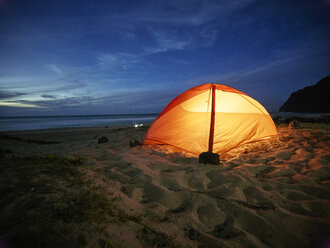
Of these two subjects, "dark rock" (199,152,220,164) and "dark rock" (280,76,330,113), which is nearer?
"dark rock" (199,152,220,164)

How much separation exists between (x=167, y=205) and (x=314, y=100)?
1973 inches

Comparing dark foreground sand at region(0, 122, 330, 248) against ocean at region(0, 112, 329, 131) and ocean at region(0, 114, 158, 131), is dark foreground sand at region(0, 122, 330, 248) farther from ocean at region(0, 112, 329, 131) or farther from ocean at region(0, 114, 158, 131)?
ocean at region(0, 114, 158, 131)

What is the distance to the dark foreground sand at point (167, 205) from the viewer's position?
1.28 m

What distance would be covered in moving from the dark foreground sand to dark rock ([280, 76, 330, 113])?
1604 inches

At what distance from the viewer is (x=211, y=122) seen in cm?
412

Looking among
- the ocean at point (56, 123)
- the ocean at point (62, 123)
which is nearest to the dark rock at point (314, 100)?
the ocean at point (62, 123)

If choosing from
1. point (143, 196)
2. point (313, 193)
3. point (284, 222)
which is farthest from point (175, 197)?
point (313, 193)

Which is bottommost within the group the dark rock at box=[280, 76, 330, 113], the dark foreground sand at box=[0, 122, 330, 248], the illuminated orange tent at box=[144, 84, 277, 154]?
the dark foreground sand at box=[0, 122, 330, 248]

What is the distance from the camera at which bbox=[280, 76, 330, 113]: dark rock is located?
33.0m

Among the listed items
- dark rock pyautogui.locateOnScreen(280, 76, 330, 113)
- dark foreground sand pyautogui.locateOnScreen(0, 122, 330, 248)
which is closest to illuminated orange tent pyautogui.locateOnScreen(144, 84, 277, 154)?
dark foreground sand pyautogui.locateOnScreen(0, 122, 330, 248)

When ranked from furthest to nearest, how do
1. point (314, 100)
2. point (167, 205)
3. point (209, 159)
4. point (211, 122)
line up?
point (314, 100) → point (211, 122) → point (209, 159) → point (167, 205)

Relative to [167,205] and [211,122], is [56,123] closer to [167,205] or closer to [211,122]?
[211,122]

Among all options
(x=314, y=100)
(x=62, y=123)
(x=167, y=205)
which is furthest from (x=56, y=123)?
(x=314, y=100)

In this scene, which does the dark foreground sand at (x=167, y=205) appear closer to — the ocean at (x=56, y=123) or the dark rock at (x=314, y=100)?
the ocean at (x=56, y=123)
